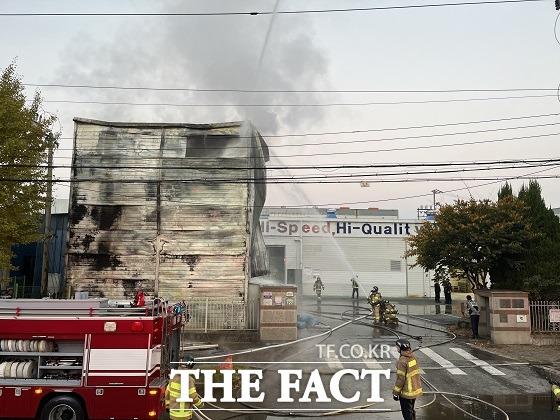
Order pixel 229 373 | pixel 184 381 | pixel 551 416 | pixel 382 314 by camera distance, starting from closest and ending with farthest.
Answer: pixel 184 381 → pixel 551 416 → pixel 229 373 → pixel 382 314

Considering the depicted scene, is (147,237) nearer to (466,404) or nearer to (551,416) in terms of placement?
(466,404)

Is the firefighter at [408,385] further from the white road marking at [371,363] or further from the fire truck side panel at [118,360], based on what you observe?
the white road marking at [371,363]

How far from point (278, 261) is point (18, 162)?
24.8m

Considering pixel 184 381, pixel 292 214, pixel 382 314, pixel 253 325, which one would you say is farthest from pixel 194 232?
pixel 292 214

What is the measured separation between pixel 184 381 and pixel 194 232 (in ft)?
41.9

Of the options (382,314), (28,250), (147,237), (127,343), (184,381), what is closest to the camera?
(184,381)

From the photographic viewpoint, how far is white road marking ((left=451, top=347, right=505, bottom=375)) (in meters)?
12.7

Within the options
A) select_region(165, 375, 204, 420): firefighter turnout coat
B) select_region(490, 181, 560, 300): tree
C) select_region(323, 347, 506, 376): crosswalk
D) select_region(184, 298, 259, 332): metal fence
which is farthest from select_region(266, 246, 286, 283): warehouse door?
select_region(165, 375, 204, 420): firefighter turnout coat

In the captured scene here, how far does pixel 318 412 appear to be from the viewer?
30.2 ft

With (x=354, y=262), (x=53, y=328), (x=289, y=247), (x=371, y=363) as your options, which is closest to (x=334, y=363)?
(x=371, y=363)

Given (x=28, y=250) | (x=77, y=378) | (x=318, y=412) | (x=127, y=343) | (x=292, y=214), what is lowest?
(x=318, y=412)

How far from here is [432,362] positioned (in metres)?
13.6

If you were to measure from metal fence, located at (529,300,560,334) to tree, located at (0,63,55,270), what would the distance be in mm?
17691

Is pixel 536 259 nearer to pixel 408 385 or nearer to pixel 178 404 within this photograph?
pixel 408 385
